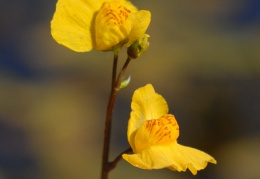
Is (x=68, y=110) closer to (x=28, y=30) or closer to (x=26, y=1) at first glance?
(x=28, y=30)

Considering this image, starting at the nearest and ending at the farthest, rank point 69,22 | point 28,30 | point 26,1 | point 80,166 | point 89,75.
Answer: point 69,22, point 80,166, point 89,75, point 28,30, point 26,1

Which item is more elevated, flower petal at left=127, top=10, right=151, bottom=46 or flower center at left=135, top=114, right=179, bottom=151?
flower petal at left=127, top=10, right=151, bottom=46

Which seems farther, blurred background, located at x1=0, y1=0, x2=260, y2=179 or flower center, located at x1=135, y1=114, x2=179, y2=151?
blurred background, located at x1=0, y1=0, x2=260, y2=179

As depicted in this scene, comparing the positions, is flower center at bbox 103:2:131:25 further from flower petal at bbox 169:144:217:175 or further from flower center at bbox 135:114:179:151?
flower petal at bbox 169:144:217:175

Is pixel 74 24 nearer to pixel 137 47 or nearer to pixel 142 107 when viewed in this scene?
pixel 137 47

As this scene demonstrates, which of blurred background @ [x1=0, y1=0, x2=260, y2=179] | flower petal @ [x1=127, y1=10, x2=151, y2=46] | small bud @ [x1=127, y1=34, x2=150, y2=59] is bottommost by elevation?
blurred background @ [x1=0, y1=0, x2=260, y2=179]

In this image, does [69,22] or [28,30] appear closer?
[69,22]

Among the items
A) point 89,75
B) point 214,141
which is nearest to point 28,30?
point 89,75

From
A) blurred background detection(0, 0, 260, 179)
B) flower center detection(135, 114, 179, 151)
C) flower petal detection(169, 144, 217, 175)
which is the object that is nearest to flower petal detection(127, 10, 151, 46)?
flower center detection(135, 114, 179, 151)
